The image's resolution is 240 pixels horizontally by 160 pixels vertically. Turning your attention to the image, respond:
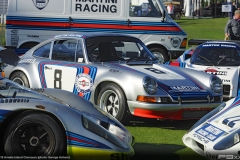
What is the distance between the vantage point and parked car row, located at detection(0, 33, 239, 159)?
15.7 ft

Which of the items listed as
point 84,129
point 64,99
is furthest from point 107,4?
point 84,129

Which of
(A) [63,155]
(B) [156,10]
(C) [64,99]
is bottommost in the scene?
(A) [63,155]

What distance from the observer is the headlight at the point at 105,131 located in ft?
15.9

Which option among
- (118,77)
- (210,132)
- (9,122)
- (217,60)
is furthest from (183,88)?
(9,122)

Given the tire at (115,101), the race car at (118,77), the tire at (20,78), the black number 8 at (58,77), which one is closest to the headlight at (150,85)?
the race car at (118,77)

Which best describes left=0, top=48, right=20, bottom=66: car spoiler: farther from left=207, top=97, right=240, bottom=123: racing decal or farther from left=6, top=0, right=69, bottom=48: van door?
left=6, top=0, right=69, bottom=48: van door

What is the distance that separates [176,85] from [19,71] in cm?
271

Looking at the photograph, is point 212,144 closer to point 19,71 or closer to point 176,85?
point 176,85

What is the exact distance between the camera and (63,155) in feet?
15.6

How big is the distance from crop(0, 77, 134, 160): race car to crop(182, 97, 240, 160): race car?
2.82 feet

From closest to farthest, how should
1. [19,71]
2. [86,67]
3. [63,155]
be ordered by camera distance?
[63,155], [86,67], [19,71]

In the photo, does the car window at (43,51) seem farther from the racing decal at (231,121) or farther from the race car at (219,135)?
the racing decal at (231,121)

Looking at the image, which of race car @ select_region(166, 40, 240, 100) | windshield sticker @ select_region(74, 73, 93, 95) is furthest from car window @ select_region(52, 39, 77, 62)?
race car @ select_region(166, 40, 240, 100)

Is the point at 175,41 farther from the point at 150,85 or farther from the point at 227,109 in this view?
the point at 227,109
